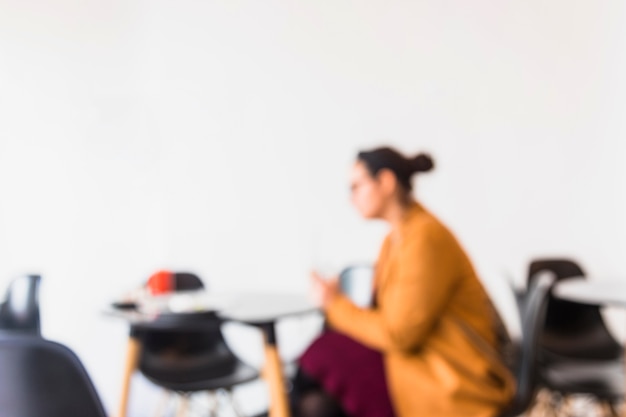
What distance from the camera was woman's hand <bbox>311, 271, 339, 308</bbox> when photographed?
6.66 ft

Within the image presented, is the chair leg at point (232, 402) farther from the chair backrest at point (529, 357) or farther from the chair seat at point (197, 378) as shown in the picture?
the chair backrest at point (529, 357)

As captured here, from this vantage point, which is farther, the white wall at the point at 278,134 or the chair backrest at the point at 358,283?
the white wall at the point at 278,134

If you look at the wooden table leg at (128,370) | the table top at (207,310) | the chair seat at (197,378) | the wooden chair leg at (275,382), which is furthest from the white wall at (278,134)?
the wooden chair leg at (275,382)

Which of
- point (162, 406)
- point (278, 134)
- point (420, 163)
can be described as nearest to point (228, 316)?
point (420, 163)

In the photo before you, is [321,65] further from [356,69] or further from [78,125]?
[78,125]

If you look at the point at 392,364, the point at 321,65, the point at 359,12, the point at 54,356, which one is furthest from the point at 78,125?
the point at 54,356

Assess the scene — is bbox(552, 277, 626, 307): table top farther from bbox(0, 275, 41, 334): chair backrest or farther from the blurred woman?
bbox(0, 275, 41, 334): chair backrest

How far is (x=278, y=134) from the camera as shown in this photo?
13.1 feet

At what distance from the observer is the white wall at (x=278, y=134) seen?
376 cm

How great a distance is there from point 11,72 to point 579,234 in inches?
119

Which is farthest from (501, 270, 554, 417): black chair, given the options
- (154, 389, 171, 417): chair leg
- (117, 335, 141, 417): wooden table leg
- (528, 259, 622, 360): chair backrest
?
(154, 389, 171, 417): chair leg

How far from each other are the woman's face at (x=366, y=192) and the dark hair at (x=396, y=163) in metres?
0.02

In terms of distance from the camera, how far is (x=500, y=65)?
3.89m

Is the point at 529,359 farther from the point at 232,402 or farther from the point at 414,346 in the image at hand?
the point at 232,402
